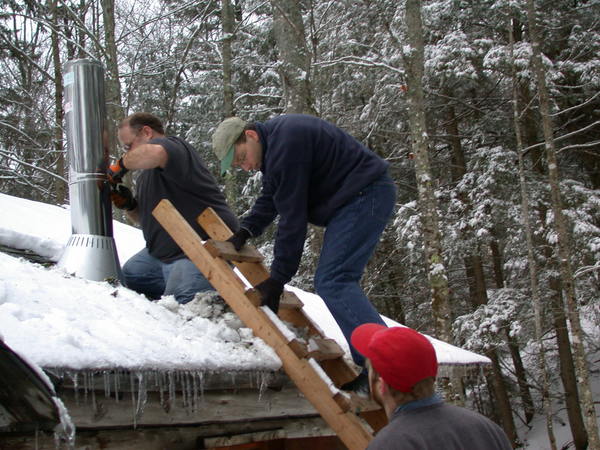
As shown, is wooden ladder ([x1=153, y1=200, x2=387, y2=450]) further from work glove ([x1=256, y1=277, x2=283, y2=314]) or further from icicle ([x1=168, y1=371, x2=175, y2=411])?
icicle ([x1=168, y1=371, x2=175, y2=411])

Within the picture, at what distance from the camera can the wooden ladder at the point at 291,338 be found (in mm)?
3004

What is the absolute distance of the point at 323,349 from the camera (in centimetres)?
329

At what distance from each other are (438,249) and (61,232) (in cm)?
549

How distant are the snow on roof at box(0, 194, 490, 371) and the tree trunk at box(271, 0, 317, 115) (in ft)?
16.2

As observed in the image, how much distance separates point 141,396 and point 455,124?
1307 centimetres

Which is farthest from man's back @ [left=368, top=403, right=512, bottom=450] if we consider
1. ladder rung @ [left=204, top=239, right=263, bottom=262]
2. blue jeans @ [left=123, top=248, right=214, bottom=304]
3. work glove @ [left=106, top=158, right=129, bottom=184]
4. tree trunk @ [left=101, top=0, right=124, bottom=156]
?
tree trunk @ [left=101, top=0, right=124, bottom=156]

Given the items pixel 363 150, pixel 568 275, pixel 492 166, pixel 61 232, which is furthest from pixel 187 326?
pixel 492 166

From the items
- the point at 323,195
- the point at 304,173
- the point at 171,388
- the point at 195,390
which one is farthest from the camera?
the point at 323,195

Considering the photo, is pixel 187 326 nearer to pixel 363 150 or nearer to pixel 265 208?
pixel 265 208

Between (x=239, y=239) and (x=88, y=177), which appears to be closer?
(x=239, y=239)

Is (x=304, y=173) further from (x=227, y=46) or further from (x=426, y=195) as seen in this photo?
(x=227, y=46)

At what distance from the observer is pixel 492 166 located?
41.7 feet

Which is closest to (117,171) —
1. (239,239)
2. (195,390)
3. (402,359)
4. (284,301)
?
(239,239)

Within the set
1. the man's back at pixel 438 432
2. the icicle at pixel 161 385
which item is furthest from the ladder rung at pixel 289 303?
the man's back at pixel 438 432
